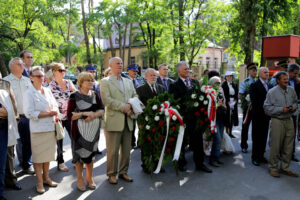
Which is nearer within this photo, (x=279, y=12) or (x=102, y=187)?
(x=102, y=187)

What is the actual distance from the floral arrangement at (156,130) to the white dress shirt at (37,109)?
5.33ft

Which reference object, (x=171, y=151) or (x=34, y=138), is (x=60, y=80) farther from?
(x=171, y=151)

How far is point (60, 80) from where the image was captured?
545 centimetres

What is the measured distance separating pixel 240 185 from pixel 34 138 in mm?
3646

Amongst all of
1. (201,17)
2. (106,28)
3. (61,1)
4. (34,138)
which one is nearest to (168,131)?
(34,138)

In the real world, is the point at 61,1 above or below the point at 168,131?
above

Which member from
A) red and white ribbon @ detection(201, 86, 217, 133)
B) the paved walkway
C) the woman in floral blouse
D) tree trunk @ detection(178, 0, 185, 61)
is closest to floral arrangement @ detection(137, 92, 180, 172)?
the paved walkway

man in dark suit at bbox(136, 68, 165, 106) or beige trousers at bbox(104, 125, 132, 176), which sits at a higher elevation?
man in dark suit at bbox(136, 68, 165, 106)

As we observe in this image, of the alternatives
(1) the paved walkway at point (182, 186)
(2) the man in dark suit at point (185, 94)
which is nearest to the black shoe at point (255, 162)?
(1) the paved walkway at point (182, 186)

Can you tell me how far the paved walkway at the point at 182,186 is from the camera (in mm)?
4246

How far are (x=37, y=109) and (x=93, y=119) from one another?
92cm

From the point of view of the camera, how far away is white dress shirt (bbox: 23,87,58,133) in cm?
417

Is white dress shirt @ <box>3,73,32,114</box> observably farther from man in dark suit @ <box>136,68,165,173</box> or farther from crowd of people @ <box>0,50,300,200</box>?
man in dark suit @ <box>136,68,165,173</box>

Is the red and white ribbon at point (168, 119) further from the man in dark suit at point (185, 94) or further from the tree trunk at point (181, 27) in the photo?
the tree trunk at point (181, 27)
